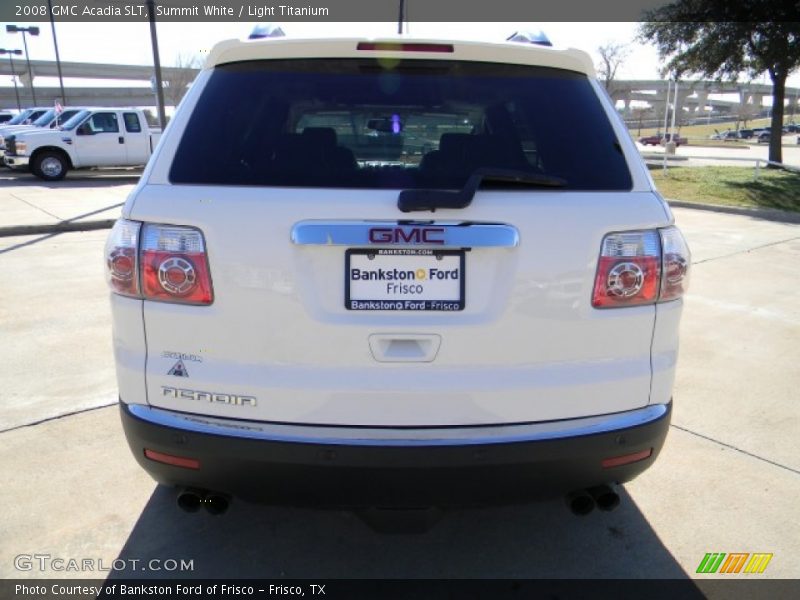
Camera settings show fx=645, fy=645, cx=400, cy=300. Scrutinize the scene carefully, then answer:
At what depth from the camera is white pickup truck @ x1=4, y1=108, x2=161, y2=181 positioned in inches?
713

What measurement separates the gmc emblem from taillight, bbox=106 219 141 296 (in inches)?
29.9

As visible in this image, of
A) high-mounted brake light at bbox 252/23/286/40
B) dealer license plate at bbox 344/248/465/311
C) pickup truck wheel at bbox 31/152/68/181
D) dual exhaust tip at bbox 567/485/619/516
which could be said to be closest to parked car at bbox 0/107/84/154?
pickup truck wheel at bbox 31/152/68/181

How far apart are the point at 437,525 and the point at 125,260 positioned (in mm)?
1722

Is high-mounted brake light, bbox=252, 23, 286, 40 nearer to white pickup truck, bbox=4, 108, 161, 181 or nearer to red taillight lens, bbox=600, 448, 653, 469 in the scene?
red taillight lens, bbox=600, 448, 653, 469

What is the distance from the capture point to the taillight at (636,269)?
2029 millimetres

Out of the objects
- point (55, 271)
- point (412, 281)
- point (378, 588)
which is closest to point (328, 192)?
point (412, 281)

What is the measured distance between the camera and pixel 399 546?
2705mm

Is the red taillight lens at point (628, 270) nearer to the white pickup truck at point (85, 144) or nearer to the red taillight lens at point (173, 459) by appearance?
the red taillight lens at point (173, 459)

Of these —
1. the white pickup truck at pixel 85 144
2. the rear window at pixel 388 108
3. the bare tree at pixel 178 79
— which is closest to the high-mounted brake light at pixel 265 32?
the rear window at pixel 388 108

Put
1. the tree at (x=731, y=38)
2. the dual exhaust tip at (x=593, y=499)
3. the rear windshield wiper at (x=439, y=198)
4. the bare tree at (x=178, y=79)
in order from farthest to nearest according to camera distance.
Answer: the bare tree at (x=178, y=79) < the tree at (x=731, y=38) < the dual exhaust tip at (x=593, y=499) < the rear windshield wiper at (x=439, y=198)

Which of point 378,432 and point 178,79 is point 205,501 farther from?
point 178,79

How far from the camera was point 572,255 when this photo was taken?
1990 mm

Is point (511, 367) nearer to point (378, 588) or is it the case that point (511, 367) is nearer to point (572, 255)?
A: point (572, 255)

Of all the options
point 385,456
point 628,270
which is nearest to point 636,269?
point 628,270
